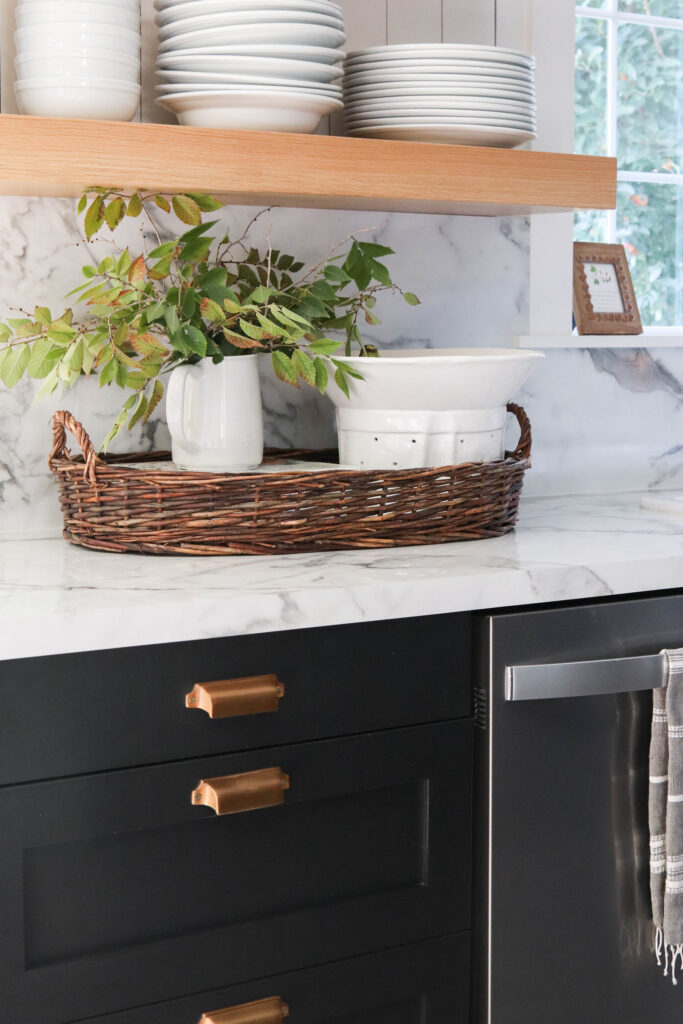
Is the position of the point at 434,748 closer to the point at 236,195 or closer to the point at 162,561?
the point at 162,561

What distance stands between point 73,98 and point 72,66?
39 mm

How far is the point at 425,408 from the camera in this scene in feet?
5.03

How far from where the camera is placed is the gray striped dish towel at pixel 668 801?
139 cm

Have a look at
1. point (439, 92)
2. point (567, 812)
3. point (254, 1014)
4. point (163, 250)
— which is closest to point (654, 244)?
point (439, 92)

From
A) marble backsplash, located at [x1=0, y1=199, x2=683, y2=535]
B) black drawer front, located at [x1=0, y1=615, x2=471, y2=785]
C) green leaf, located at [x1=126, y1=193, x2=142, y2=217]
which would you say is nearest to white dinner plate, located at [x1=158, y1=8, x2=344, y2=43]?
green leaf, located at [x1=126, y1=193, x2=142, y2=217]

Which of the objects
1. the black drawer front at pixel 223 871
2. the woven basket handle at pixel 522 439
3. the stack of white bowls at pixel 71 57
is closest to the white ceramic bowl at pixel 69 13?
the stack of white bowls at pixel 71 57

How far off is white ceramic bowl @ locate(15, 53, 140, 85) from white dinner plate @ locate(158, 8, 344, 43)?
9cm

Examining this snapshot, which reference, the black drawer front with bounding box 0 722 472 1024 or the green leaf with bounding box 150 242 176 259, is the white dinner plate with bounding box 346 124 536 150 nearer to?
the green leaf with bounding box 150 242 176 259

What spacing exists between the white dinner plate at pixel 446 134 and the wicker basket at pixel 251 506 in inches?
18.2

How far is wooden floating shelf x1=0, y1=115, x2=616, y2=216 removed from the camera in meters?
1.36

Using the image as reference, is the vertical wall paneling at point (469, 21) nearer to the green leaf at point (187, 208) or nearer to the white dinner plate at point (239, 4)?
the white dinner plate at point (239, 4)

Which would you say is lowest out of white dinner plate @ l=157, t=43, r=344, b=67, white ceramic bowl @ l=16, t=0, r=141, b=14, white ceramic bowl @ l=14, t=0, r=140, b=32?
white dinner plate @ l=157, t=43, r=344, b=67

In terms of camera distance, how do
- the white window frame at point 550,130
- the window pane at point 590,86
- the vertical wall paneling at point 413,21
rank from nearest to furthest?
the vertical wall paneling at point 413,21, the white window frame at point 550,130, the window pane at point 590,86

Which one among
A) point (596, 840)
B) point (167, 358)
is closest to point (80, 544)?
point (167, 358)
